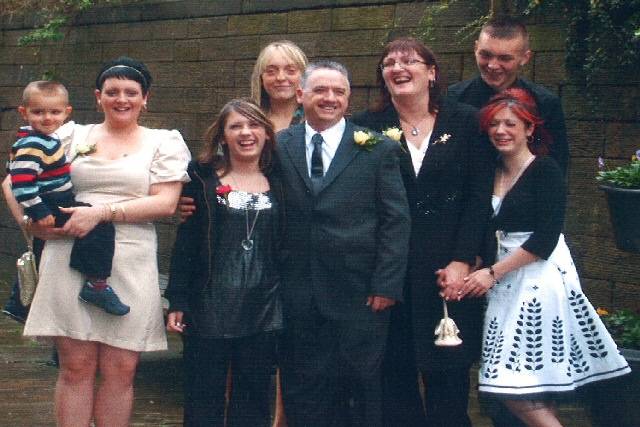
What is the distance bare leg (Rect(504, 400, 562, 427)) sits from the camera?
199 inches

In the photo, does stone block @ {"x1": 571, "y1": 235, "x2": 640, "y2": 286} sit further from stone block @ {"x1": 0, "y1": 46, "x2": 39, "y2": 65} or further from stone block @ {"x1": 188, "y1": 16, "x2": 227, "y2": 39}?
stone block @ {"x1": 0, "y1": 46, "x2": 39, "y2": 65}

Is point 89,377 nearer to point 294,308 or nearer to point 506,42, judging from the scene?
point 294,308

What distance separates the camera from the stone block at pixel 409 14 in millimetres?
7832

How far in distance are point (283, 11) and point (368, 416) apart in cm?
467

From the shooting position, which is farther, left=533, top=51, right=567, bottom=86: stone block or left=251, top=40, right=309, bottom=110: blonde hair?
left=533, top=51, right=567, bottom=86: stone block

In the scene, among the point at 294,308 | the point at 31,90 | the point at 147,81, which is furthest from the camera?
the point at 31,90

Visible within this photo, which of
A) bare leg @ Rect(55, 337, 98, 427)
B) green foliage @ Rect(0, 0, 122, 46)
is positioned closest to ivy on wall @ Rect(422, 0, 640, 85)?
bare leg @ Rect(55, 337, 98, 427)

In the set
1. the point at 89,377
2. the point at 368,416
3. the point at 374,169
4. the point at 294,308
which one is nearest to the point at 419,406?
the point at 368,416

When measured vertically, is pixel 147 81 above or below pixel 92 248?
above

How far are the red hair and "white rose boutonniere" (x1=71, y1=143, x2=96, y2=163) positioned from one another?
1.69m

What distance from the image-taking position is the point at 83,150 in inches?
203

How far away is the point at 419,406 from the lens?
17.4 feet

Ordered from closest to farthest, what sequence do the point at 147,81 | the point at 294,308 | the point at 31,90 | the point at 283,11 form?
the point at 294,308 → the point at 147,81 → the point at 31,90 → the point at 283,11

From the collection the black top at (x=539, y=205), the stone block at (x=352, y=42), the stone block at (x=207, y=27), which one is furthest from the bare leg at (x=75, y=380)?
the stone block at (x=207, y=27)
